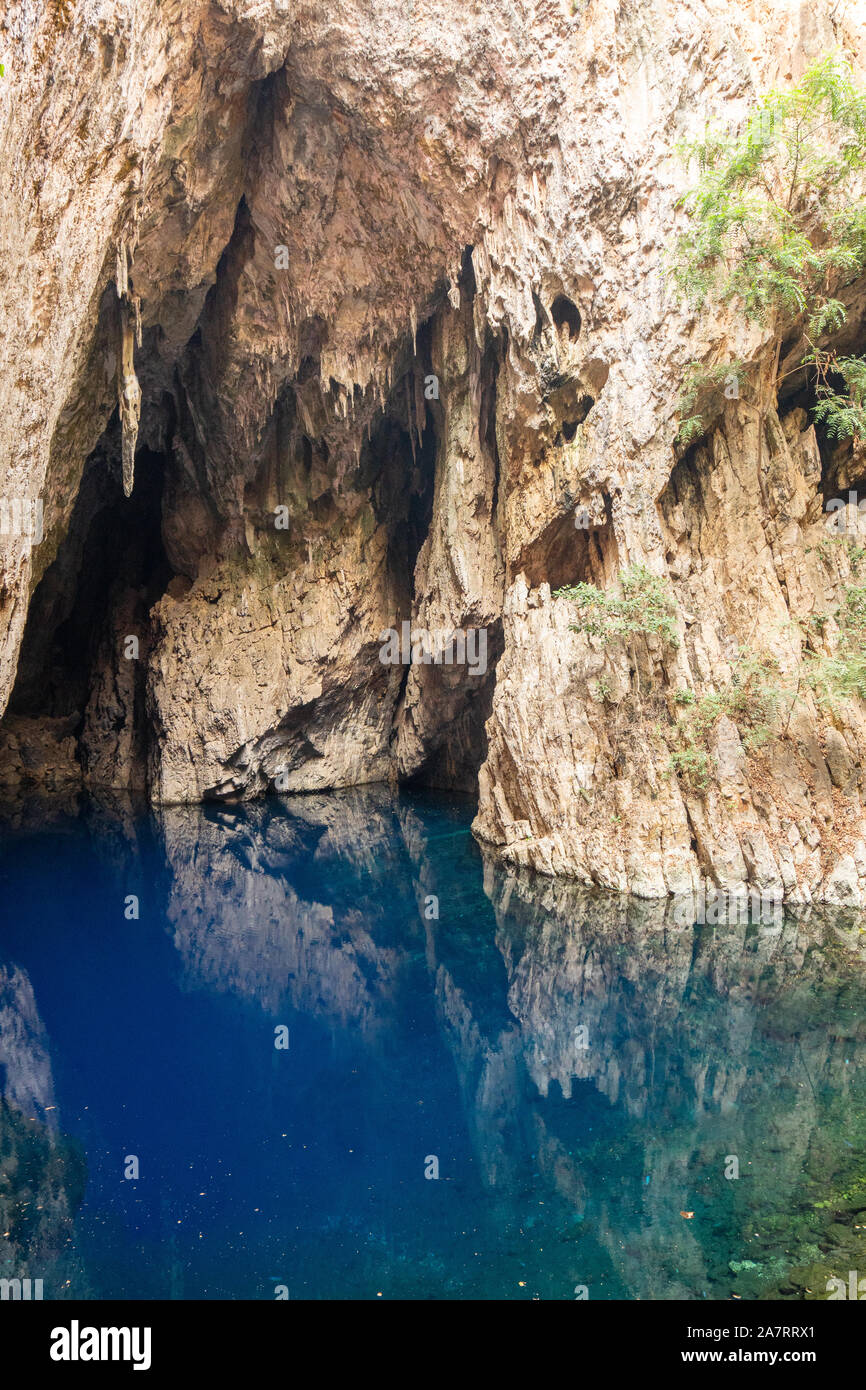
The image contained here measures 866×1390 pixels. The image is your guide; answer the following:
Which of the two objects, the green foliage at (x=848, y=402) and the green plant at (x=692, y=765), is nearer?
the green plant at (x=692, y=765)

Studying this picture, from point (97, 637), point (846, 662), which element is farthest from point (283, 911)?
point (97, 637)

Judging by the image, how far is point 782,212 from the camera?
10.1 metres

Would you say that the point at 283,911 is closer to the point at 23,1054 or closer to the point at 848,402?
the point at 23,1054

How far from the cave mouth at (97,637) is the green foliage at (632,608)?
1119 centimetres

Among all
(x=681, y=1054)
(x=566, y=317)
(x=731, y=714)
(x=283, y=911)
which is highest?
(x=566, y=317)

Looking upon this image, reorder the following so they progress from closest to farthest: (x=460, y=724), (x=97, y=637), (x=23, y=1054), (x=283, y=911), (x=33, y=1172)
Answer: (x=33, y=1172) → (x=23, y=1054) → (x=283, y=911) → (x=460, y=724) → (x=97, y=637)

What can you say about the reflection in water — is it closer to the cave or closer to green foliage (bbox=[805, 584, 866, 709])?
green foliage (bbox=[805, 584, 866, 709])

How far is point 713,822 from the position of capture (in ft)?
33.3

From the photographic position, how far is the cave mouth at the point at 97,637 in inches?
727

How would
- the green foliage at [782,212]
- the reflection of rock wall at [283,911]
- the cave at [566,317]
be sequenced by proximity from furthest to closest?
1. the cave at [566,317]
2. the green foliage at [782,212]
3. the reflection of rock wall at [283,911]

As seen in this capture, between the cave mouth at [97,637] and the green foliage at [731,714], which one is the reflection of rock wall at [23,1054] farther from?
the cave mouth at [97,637]

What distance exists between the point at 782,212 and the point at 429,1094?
1048cm

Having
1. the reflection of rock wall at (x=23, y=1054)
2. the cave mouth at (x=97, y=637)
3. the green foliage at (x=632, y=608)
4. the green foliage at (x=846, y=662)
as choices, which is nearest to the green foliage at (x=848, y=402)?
the green foliage at (x=846, y=662)
